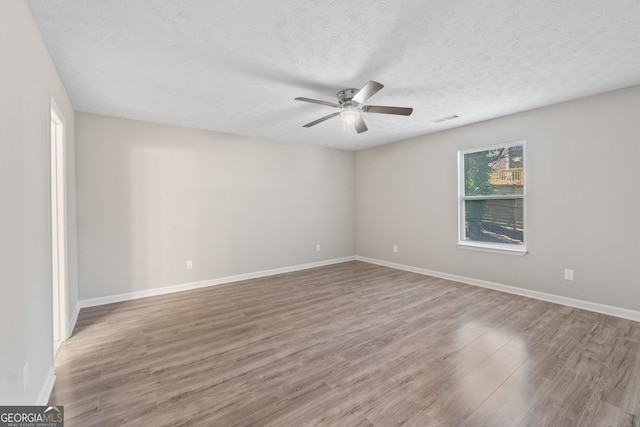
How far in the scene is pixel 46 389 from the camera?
5.93ft

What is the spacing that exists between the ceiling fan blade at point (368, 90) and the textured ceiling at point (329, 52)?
224mm

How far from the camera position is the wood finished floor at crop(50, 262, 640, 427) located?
5.45 feet

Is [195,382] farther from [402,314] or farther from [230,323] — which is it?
[402,314]

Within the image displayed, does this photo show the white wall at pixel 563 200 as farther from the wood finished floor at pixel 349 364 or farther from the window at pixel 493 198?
the wood finished floor at pixel 349 364

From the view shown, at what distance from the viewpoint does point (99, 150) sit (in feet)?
11.7

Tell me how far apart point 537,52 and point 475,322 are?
8.55ft

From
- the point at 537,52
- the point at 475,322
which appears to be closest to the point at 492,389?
the point at 475,322

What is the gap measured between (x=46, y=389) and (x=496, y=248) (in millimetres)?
5004

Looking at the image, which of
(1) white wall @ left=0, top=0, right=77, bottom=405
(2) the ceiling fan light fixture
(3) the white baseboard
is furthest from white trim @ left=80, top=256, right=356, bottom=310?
(2) the ceiling fan light fixture

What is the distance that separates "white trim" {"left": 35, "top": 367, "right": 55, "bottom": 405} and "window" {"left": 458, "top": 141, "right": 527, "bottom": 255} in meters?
4.94

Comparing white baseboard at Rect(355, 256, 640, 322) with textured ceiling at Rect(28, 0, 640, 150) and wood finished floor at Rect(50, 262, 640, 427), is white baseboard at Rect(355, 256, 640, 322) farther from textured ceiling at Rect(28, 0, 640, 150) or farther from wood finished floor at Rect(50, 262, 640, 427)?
textured ceiling at Rect(28, 0, 640, 150)

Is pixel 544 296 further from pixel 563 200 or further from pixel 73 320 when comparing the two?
pixel 73 320

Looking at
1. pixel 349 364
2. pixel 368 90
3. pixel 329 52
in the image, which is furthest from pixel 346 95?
pixel 349 364

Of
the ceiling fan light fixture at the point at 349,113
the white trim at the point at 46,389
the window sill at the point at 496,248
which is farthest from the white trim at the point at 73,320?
the window sill at the point at 496,248
